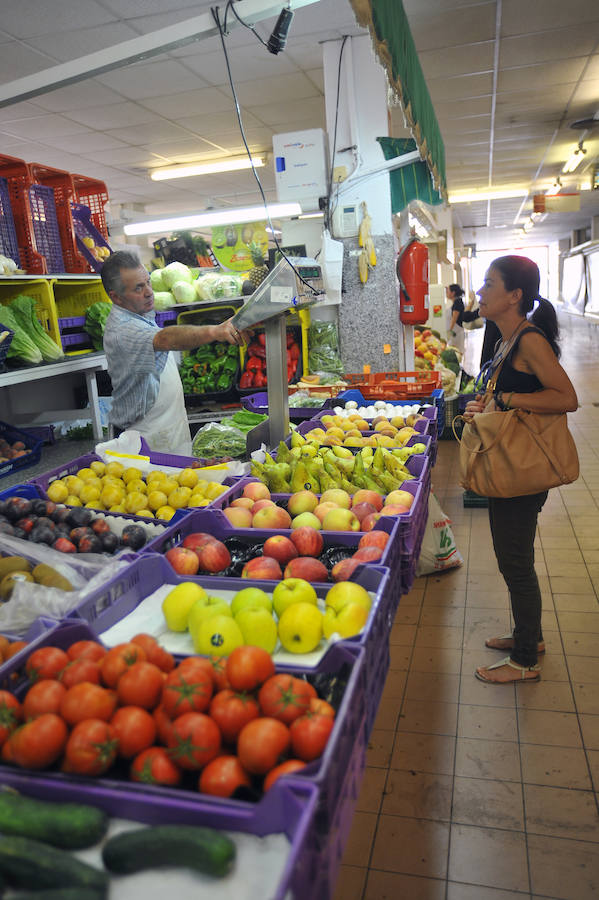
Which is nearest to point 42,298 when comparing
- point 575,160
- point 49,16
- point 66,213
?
point 66,213

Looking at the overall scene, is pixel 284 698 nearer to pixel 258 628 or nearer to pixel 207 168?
pixel 258 628

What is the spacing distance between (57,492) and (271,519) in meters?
0.88

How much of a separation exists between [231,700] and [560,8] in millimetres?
6279

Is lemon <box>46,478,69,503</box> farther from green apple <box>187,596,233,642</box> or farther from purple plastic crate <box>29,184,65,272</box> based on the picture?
purple plastic crate <box>29,184,65,272</box>

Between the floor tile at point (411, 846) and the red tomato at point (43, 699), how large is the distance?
1483mm

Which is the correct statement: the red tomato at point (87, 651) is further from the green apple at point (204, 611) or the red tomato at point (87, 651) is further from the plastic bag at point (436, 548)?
the plastic bag at point (436, 548)

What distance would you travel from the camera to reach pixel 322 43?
5.54m

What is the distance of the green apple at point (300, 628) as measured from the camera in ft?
4.37

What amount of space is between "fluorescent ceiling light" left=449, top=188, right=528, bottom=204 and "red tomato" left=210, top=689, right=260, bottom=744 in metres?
15.9

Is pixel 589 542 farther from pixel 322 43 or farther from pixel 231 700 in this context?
pixel 322 43

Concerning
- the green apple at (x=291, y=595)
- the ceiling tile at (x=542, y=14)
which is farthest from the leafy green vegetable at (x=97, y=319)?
the ceiling tile at (x=542, y=14)

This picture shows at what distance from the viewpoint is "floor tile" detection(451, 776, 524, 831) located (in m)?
2.20

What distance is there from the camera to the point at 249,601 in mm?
1405

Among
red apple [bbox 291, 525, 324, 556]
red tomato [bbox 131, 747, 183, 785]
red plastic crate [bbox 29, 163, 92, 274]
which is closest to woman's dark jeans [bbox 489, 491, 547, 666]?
red apple [bbox 291, 525, 324, 556]
